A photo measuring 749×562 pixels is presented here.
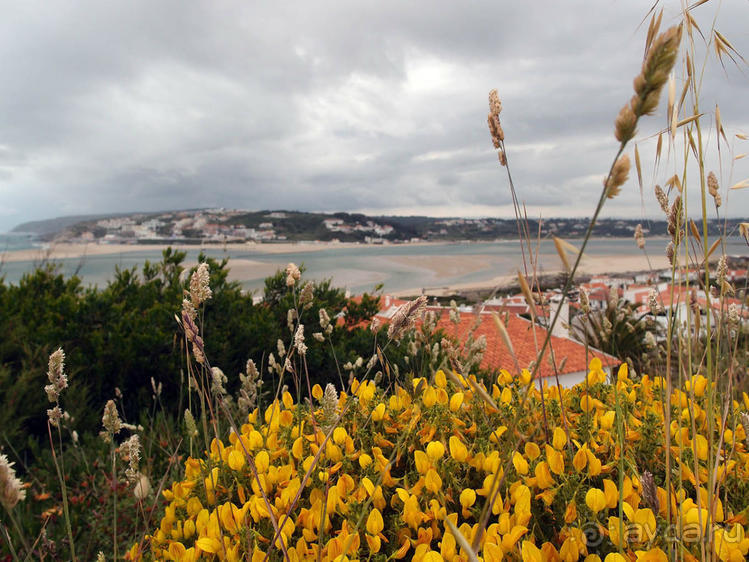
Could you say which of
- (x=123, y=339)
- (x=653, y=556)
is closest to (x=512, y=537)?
(x=653, y=556)

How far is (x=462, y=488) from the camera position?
1243 mm

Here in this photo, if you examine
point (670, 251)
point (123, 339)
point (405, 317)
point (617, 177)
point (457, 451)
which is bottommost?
point (123, 339)

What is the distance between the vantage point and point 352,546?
1.07 m

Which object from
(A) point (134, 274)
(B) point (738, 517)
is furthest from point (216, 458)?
(A) point (134, 274)

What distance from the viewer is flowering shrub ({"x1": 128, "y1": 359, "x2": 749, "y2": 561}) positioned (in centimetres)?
101

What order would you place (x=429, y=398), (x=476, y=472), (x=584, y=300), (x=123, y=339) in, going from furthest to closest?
(x=123, y=339), (x=584, y=300), (x=429, y=398), (x=476, y=472)

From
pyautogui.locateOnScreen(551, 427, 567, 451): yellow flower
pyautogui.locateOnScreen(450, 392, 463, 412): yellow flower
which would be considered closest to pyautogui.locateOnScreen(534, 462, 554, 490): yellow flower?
pyautogui.locateOnScreen(551, 427, 567, 451): yellow flower

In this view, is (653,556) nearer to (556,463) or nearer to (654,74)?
(556,463)

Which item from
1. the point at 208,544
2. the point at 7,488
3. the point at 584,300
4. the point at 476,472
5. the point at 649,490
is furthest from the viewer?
the point at 584,300

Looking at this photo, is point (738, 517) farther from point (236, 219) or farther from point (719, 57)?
point (236, 219)

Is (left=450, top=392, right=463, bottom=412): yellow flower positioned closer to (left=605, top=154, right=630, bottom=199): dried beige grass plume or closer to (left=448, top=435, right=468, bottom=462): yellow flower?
(left=448, top=435, right=468, bottom=462): yellow flower

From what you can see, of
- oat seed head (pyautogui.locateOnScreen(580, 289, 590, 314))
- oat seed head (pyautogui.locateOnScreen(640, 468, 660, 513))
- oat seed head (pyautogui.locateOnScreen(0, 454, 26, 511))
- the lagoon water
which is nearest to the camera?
oat seed head (pyautogui.locateOnScreen(0, 454, 26, 511))

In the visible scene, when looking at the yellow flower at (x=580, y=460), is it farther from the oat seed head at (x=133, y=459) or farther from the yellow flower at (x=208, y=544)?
the oat seed head at (x=133, y=459)

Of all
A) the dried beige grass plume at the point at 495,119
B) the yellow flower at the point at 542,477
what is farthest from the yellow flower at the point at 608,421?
the dried beige grass plume at the point at 495,119
